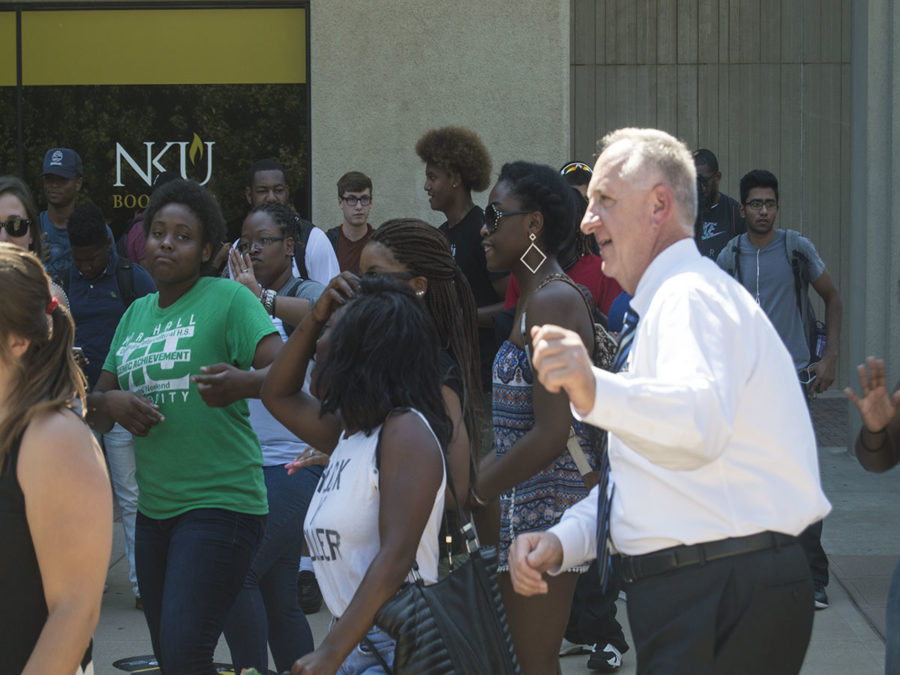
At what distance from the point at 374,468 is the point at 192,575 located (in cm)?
117

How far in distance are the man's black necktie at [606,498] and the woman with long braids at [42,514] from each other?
1.13 m

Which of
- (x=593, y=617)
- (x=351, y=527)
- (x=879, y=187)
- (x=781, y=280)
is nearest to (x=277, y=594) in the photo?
(x=593, y=617)

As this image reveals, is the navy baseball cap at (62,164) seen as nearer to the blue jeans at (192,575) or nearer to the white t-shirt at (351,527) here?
the blue jeans at (192,575)

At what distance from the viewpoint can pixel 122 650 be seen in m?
5.78

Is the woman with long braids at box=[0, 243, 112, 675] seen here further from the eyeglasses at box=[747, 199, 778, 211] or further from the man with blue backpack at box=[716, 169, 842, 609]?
the eyeglasses at box=[747, 199, 778, 211]

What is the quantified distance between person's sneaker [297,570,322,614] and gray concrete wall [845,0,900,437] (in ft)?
17.1

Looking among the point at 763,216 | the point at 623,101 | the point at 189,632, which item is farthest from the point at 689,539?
the point at 623,101

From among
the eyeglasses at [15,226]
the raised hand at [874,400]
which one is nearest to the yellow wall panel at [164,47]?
the eyeglasses at [15,226]

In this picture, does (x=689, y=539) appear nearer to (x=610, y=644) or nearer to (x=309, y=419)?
(x=309, y=419)

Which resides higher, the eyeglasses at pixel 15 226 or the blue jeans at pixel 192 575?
the eyeglasses at pixel 15 226

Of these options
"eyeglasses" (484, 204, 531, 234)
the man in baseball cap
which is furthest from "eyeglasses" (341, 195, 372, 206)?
"eyeglasses" (484, 204, 531, 234)

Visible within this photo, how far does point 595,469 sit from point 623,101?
28.9 feet

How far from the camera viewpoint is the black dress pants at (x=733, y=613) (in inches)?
101

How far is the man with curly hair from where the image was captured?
6.29m
